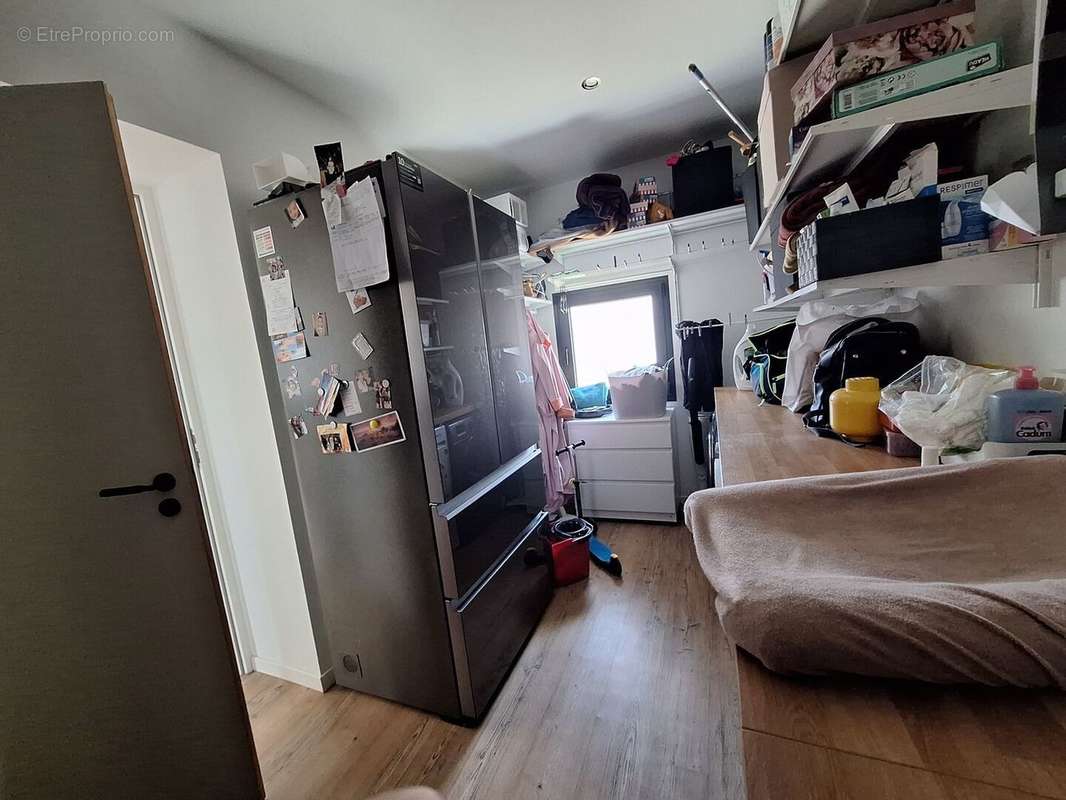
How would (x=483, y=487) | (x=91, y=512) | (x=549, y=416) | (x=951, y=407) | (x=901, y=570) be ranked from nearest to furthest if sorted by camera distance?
(x=901, y=570) → (x=951, y=407) → (x=91, y=512) → (x=483, y=487) → (x=549, y=416)

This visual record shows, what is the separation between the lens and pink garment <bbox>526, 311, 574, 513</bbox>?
2459 millimetres

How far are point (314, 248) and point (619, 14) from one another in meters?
1.47

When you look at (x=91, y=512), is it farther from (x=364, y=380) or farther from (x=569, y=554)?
(x=569, y=554)

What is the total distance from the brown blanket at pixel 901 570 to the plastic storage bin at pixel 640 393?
6.81 feet

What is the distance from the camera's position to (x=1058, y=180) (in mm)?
549

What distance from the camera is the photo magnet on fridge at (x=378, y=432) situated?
4.43ft

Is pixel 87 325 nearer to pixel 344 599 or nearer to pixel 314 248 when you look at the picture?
pixel 314 248

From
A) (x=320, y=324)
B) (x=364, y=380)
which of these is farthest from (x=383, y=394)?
(x=320, y=324)

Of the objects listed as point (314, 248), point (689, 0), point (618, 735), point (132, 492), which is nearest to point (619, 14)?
point (689, 0)

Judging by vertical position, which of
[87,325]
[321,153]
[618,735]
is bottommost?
[618,735]

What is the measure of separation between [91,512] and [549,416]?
196 centimetres

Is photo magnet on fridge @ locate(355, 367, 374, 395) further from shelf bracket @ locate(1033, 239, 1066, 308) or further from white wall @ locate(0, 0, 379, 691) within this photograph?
shelf bracket @ locate(1033, 239, 1066, 308)

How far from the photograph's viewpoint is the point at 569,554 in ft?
7.20

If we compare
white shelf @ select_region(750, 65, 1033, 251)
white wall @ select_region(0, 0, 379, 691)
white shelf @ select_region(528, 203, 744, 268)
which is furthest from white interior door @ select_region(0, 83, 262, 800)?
white shelf @ select_region(528, 203, 744, 268)
